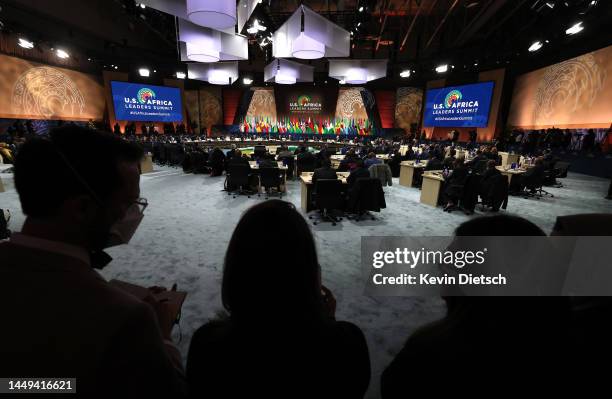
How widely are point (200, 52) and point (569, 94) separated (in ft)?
42.1

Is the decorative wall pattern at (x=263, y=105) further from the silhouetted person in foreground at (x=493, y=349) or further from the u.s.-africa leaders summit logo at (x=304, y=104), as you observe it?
the silhouetted person in foreground at (x=493, y=349)

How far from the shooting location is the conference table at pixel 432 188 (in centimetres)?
619

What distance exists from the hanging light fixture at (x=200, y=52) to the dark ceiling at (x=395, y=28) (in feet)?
10.2

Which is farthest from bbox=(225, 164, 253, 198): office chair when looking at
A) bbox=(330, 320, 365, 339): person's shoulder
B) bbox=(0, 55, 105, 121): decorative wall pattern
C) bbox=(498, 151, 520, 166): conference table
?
bbox=(0, 55, 105, 121): decorative wall pattern

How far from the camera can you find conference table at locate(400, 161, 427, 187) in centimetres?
820

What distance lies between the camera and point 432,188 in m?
6.34

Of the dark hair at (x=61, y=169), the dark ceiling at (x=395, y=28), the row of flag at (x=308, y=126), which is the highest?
the dark ceiling at (x=395, y=28)

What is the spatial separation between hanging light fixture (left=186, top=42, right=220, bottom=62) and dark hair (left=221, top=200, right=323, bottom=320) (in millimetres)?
7479

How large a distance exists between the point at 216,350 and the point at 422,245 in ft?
13.4

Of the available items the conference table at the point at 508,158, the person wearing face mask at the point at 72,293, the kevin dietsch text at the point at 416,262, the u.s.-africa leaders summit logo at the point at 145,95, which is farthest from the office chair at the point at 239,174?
the u.s.-africa leaders summit logo at the point at 145,95

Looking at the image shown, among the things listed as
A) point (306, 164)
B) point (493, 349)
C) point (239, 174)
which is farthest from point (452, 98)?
point (493, 349)

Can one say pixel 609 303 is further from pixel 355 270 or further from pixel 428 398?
pixel 355 270

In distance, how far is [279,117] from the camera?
20953 millimetres

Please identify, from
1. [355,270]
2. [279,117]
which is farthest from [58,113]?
[355,270]
